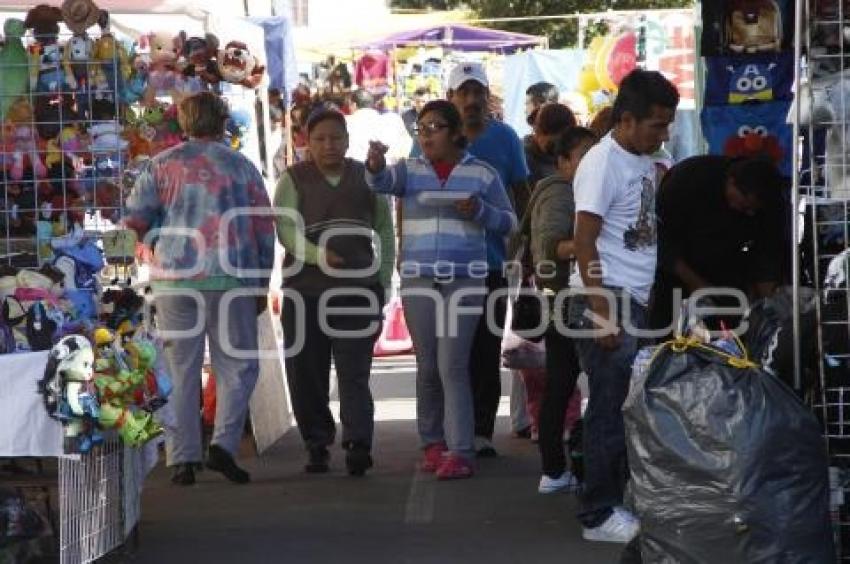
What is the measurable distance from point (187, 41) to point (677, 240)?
309cm

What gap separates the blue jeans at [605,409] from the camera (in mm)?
6793

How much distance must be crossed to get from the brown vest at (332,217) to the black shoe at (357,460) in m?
0.87

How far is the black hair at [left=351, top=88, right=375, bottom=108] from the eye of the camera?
1825 cm

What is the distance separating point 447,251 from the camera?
858 centimetres

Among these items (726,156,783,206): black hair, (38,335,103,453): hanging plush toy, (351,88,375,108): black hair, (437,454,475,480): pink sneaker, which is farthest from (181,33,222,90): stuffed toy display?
(351,88,375,108): black hair

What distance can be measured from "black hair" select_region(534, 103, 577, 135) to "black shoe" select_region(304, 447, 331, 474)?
2.18 metres

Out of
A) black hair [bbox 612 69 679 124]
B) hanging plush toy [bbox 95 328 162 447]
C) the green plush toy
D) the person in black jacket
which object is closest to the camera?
hanging plush toy [bbox 95 328 162 447]

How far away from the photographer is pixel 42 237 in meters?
7.23

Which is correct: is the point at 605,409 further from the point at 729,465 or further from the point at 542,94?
the point at 542,94

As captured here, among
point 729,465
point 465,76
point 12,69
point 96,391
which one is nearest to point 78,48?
point 12,69

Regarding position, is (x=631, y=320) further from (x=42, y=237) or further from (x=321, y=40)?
(x=321, y=40)

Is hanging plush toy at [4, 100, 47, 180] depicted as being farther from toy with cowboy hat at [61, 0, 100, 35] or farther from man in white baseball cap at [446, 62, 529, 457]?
man in white baseball cap at [446, 62, 529, 457]

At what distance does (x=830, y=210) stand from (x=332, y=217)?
345 cm

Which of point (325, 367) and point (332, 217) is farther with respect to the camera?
point (325, 367)
